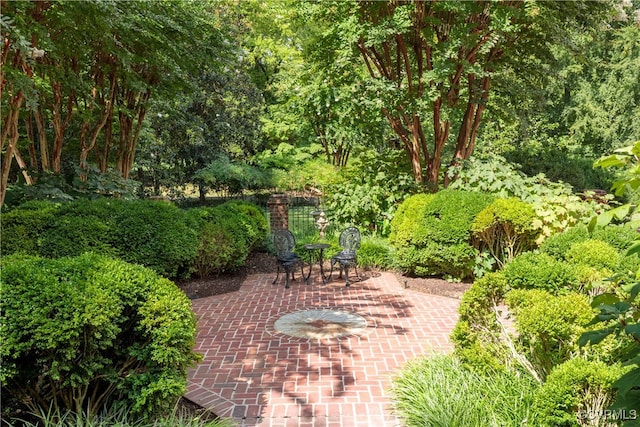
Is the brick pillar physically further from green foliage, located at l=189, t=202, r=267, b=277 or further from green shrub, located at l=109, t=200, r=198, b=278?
green shrub, located at l=109, t=200, r=198, b=278

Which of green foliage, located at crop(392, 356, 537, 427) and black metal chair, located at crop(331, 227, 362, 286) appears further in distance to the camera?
black metal chair, located at crop(331, 227, 362, 286)

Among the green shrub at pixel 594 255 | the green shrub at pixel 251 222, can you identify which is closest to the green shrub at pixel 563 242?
the green shrub at pixel 594 255

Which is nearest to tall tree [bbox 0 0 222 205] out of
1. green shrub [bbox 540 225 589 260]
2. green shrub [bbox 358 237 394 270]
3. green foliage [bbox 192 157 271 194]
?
green foliage [bbox 192 157 271 194]

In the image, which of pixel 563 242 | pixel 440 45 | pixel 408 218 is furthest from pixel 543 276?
pixel 440 45

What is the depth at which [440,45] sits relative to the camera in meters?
8.53

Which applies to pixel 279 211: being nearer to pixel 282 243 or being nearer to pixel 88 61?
pixel 282 243

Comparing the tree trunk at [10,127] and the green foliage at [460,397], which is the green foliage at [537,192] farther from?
the tree trunk at [10,127]

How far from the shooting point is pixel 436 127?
9.95 metres

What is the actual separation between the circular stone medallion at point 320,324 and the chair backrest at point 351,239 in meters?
2.29

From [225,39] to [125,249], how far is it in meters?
4.68

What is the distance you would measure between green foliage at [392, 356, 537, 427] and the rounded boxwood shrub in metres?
1.85

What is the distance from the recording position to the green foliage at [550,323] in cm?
311

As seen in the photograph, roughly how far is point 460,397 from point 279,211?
26.1 feet

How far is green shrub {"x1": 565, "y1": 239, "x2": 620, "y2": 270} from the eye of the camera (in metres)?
4.16
